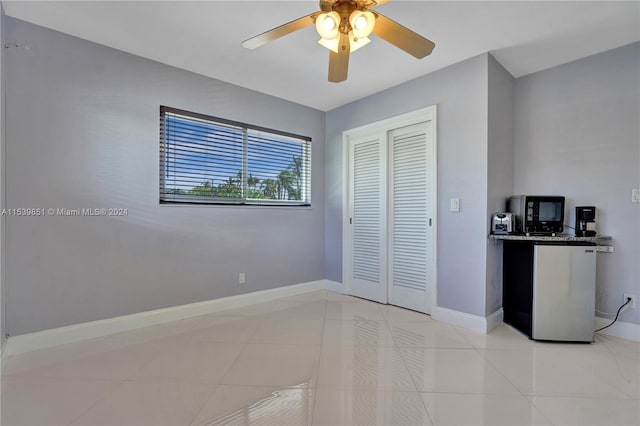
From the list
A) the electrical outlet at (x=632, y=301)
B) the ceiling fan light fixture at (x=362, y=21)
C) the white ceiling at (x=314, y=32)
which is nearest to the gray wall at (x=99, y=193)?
the white ceiling at (x=314, y=32)

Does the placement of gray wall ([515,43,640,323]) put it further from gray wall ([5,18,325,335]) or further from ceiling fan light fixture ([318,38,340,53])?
gray wall ([5,18,325,335])

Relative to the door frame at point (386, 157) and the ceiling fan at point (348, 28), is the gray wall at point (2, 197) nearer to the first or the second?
the ceiling fan at point (348, 28)

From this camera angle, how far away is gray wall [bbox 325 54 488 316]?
2.68 meters

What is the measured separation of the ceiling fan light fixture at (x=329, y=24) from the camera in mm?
1660

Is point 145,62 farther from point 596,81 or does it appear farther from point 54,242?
point 596,81

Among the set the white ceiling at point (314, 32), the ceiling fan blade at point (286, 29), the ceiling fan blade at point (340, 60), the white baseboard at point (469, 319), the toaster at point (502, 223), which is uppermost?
the white ceiling at point (314, 32)

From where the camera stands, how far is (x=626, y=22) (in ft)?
7.28

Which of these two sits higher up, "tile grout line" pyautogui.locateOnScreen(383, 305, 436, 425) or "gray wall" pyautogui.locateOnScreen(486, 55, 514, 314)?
"gray wall" pyautogui.locateOnScreen(486, 55, 514, 314)

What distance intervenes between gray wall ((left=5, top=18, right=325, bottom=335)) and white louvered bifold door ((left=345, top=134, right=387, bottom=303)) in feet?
4.60

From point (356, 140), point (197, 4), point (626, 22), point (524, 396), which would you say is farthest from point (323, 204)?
point (626, 22)

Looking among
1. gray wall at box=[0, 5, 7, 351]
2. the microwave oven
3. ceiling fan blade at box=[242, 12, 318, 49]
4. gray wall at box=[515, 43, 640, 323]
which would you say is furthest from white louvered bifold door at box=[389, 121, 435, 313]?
gray wall at box=[0, 5, 7, 351]

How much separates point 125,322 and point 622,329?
4.38 meters

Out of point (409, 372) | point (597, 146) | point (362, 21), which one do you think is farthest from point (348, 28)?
point (597, 146)

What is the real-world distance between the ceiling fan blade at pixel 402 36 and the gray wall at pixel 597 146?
1922 millimetres
